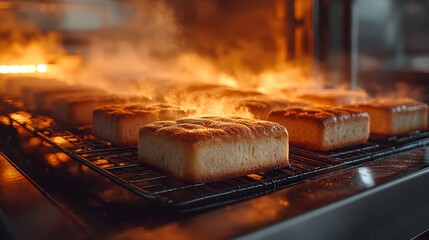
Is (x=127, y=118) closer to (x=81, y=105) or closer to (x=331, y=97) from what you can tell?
(x=81, y=105)

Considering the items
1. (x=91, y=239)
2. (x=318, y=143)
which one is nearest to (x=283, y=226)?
(x=91, y=239)

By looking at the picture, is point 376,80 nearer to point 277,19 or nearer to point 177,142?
point 277,19

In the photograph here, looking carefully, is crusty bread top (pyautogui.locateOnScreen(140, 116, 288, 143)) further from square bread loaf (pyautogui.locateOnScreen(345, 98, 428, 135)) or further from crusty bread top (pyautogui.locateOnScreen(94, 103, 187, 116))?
square bread loaf (pyautogui.locateOnScreen(345, 98, 428, 135))

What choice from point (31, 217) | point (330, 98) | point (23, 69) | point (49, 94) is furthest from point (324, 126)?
point (23, 69)

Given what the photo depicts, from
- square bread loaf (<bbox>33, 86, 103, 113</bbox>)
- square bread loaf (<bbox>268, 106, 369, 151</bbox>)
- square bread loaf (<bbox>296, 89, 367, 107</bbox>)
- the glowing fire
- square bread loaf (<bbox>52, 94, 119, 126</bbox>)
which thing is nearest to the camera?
square bread loaf (<bbox>268, 106, 369, 151</bbox>)

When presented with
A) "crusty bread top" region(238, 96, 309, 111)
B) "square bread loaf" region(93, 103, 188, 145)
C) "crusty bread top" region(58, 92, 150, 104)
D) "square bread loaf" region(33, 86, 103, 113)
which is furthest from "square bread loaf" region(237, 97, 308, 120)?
"square bread loaf" region(33, 86, 103, 113)

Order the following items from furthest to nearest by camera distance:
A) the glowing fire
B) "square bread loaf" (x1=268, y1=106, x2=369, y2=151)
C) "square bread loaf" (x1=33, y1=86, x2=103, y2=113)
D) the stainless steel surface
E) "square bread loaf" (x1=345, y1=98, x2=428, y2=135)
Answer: the glowing fire, "square bread loaf" (x1=33, y1=86, x2=103, y2=113), "square bread loaf" (x1=345, y1=98, x2=428, y2=135), "square bread loaf" (x1=268, y1=106, x2=369, y2=151), the stainless steel surface

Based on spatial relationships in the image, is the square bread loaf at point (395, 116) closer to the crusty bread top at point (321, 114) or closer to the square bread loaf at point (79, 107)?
the crusty bread top at point (321, 114)
